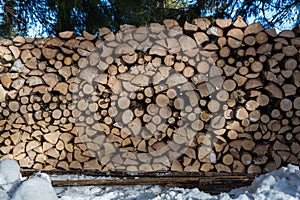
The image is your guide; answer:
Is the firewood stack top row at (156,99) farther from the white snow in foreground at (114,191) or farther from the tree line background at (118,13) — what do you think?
the tree line background at (118,13)

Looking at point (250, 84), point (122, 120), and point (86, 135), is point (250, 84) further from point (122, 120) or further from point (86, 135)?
point (86, 135)

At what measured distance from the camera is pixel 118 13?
18.0 ft

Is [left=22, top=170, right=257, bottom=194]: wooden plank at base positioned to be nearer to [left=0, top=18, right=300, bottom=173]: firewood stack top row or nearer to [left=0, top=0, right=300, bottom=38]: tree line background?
→ [left=0, top=18, right=300, bottom=173]: firewood stack top row

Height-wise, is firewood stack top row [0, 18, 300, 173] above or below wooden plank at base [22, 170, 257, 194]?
above

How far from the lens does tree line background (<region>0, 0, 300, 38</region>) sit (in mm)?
5031

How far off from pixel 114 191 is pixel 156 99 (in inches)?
42.3

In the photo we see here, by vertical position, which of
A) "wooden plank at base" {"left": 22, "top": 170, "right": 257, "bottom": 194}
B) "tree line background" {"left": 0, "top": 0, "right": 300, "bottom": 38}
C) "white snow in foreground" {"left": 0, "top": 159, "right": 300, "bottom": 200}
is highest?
"tree line background" {"left": 0, "top": 0, "right": 300, "bottom": 38}

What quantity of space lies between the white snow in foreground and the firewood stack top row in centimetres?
82

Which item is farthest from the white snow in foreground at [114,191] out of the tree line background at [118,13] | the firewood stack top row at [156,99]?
the tree line background at [118,13]

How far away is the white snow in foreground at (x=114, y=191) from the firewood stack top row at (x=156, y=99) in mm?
820

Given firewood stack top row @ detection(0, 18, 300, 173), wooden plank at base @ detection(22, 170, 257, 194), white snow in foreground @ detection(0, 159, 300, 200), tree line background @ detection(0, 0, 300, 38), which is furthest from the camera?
tree line background @ detection(0, 0, 300, 38)

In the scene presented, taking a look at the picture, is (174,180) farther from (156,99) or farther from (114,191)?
(156,99)

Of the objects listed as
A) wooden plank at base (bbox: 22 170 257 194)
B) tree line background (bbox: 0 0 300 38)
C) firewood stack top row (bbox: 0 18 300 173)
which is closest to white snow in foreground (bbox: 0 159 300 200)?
wooden plank at base (bbox: 22 170 257 194)

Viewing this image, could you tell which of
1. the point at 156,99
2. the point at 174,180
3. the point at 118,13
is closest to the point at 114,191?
the point at 174,180
